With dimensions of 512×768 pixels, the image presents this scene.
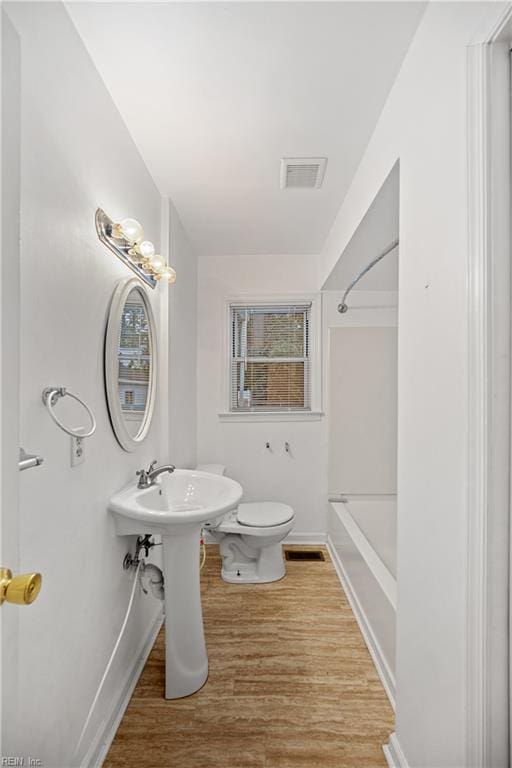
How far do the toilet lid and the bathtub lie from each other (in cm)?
42

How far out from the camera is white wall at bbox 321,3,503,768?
2.90ft

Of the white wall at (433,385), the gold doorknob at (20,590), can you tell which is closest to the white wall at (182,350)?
the white wall at (433,385)

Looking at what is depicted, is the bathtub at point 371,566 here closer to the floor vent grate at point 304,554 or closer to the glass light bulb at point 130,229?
the floor vent grate at point 304,554

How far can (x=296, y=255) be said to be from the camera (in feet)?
10.4

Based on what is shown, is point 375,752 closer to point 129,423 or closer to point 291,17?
point 129,423

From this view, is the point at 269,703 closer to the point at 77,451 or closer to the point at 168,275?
the point at 77,451

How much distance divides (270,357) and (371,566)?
1785 mm

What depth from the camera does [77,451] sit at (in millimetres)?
1176

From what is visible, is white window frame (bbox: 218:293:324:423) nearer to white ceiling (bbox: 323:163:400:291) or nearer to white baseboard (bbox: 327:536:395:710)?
white ceiling (bbox: 323:163:400:291)

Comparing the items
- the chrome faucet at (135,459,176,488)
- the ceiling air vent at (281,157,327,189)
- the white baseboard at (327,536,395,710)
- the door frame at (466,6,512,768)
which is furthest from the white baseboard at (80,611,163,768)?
the ceiling air vent at (281,157,327,189)

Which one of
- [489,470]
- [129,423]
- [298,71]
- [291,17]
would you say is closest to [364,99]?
[298,71]

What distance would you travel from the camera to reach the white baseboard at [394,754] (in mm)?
1218

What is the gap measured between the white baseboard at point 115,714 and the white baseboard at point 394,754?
980mm

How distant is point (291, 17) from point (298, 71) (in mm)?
202
